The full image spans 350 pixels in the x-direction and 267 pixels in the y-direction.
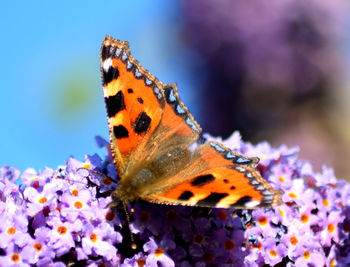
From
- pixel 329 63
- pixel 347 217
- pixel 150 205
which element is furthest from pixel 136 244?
Answer: pixel 329 63

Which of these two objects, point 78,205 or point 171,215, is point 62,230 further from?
point 171,215

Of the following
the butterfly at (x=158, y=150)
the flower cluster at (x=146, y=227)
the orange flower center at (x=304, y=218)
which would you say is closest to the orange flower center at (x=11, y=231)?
the flower cluster at (x=146, y=227)

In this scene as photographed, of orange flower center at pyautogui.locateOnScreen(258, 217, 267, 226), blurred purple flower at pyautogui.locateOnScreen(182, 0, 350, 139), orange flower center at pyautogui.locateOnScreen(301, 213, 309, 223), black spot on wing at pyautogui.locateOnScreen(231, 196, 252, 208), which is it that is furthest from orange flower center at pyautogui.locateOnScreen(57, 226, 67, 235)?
blurred purple flower at pyautogui.locateOnScreen(182, 0, 350, 139)

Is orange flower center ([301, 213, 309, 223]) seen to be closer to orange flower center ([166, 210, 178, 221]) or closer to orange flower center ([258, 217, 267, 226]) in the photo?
orange flower center ([258, 217, 267, 226])

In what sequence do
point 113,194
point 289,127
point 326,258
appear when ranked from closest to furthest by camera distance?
point 113,194 → point 326,258 → point 289,127

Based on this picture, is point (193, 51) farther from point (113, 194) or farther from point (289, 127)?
point (113, 194)
